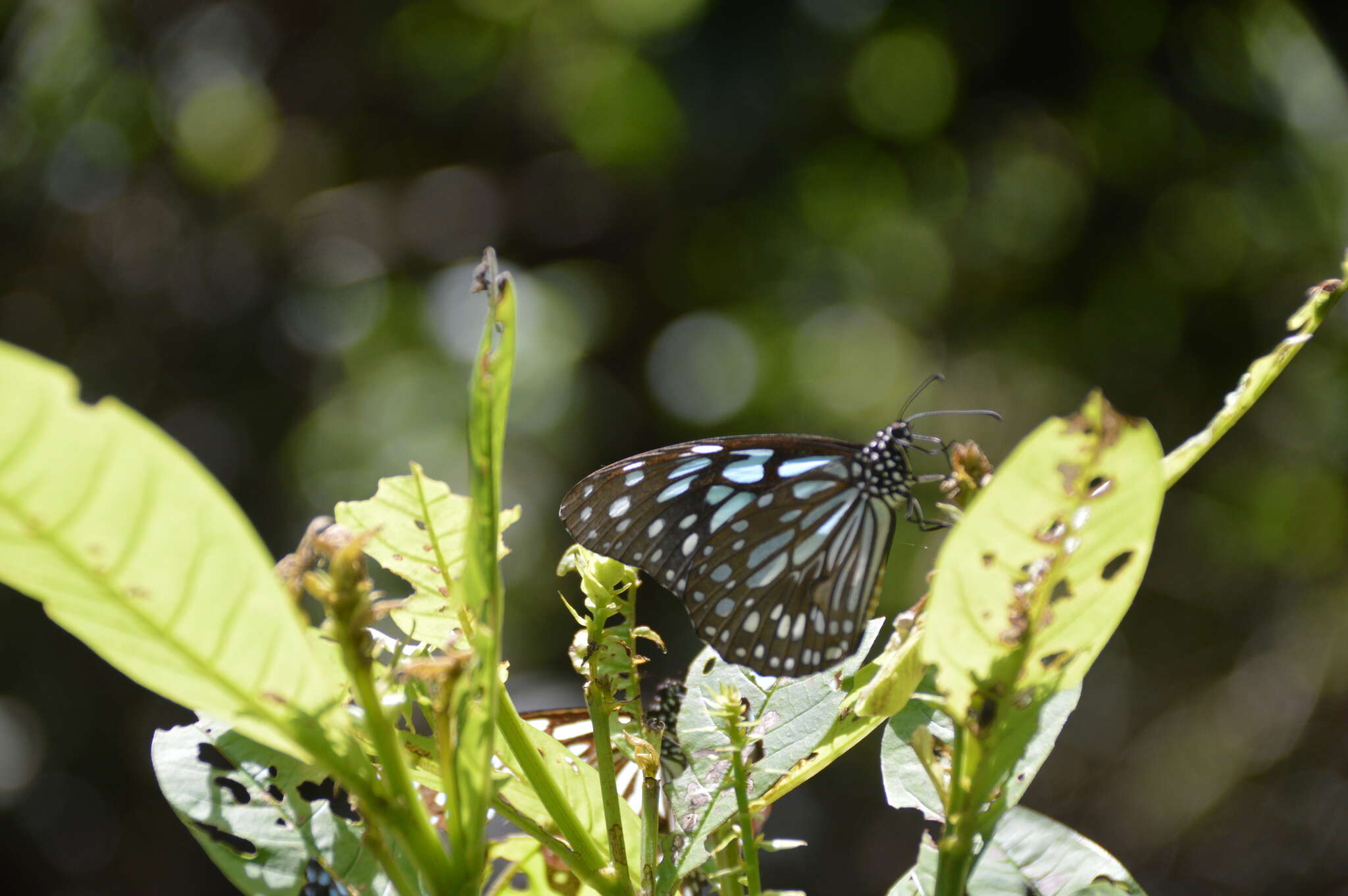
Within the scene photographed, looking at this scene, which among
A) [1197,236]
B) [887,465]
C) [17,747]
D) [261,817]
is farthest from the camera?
[1197,236]

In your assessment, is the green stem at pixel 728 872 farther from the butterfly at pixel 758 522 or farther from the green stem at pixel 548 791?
the butterfly at pixel 758 522

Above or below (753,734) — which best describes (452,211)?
above

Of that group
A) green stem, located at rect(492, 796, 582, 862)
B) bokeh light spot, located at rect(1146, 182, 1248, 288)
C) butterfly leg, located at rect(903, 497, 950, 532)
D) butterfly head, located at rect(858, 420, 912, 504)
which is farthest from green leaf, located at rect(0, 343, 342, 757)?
bokeh light spot, located at rect(1146, 182, 1248, 288)

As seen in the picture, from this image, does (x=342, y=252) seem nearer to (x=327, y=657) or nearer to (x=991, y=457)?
(x=991, y=457)

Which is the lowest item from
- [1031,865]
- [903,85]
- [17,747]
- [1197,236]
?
[1031,865]

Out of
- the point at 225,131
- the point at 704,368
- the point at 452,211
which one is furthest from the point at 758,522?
the point at 225,131

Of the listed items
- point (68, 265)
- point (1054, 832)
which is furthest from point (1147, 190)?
point (68, 265)

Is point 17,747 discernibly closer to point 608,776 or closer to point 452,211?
point 452,211

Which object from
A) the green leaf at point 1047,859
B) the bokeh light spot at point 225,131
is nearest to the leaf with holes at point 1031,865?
the green leaf at point 1047,859
